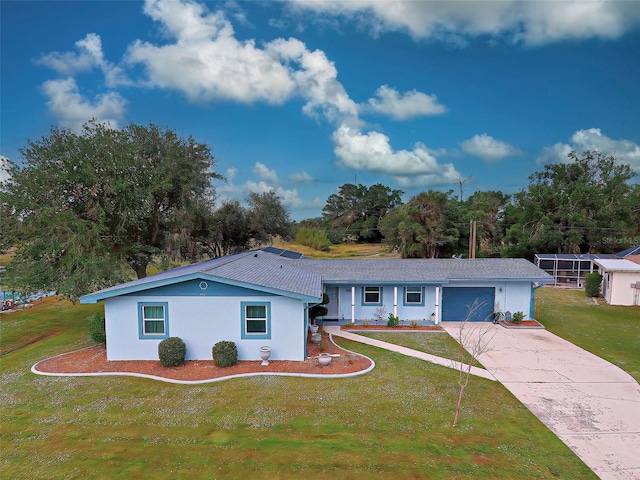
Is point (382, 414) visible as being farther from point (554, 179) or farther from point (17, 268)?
point (554, 179)

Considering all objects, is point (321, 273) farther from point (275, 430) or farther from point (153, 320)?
A: point (275, 430)

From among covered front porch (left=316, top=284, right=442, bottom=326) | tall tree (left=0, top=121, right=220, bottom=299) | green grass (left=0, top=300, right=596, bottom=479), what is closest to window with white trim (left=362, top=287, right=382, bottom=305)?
covered front porch (left=316, top=284, right=442, bottom=326)

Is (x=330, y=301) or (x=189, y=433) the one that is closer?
(x=189, y=433)

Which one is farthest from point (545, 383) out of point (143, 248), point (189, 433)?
point (143, 248)

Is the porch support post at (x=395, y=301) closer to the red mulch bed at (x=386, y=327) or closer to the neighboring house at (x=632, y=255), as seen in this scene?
the red mulch bed at (x=386, y=327)

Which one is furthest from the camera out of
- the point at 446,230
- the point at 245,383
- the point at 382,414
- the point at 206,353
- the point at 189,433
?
the point at 446,230

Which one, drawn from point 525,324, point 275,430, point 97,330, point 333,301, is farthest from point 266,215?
point 275,430

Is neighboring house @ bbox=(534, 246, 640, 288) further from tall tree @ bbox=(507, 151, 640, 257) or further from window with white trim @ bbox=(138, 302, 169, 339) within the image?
window with white trim @ bbox=(138, 302, 169, 339)
